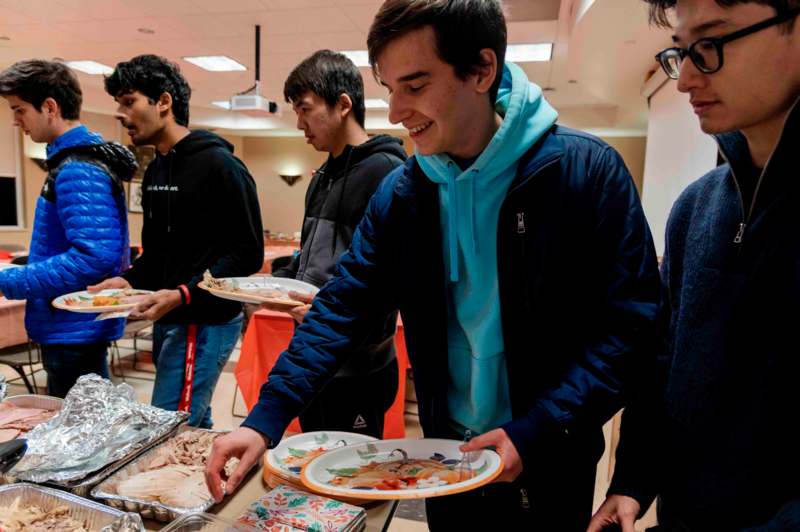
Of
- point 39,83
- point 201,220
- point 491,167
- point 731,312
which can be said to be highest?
point 39,83

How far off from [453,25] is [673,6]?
349 mm

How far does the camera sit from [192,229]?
5.88 feet

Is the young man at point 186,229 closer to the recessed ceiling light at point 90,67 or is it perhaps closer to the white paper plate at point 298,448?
the white paper plate at point 298,448

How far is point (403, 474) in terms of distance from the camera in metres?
0.88

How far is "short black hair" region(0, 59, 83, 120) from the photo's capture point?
72.1 inches

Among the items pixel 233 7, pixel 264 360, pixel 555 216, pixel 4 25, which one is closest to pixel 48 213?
pixel 264 360

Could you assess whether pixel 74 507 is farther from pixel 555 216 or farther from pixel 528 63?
pixel 528 63

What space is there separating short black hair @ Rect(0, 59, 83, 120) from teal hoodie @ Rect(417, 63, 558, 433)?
5.12ft

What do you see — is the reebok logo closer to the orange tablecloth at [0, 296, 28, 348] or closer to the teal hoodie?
the teal hoodie

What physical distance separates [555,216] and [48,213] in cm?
173

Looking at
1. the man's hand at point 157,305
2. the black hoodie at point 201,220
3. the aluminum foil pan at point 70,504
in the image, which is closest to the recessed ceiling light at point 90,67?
the black hoodie at point 201,220

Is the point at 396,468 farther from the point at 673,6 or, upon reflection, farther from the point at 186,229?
the point at 186,229

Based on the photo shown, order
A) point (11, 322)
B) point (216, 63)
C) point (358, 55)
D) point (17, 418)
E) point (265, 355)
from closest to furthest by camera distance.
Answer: point (17, 418) < point (265, 355) < point (11, 322) < point (358, 55) < point (216, 63)

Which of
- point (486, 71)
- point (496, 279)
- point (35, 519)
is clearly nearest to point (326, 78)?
point (486, 71)
